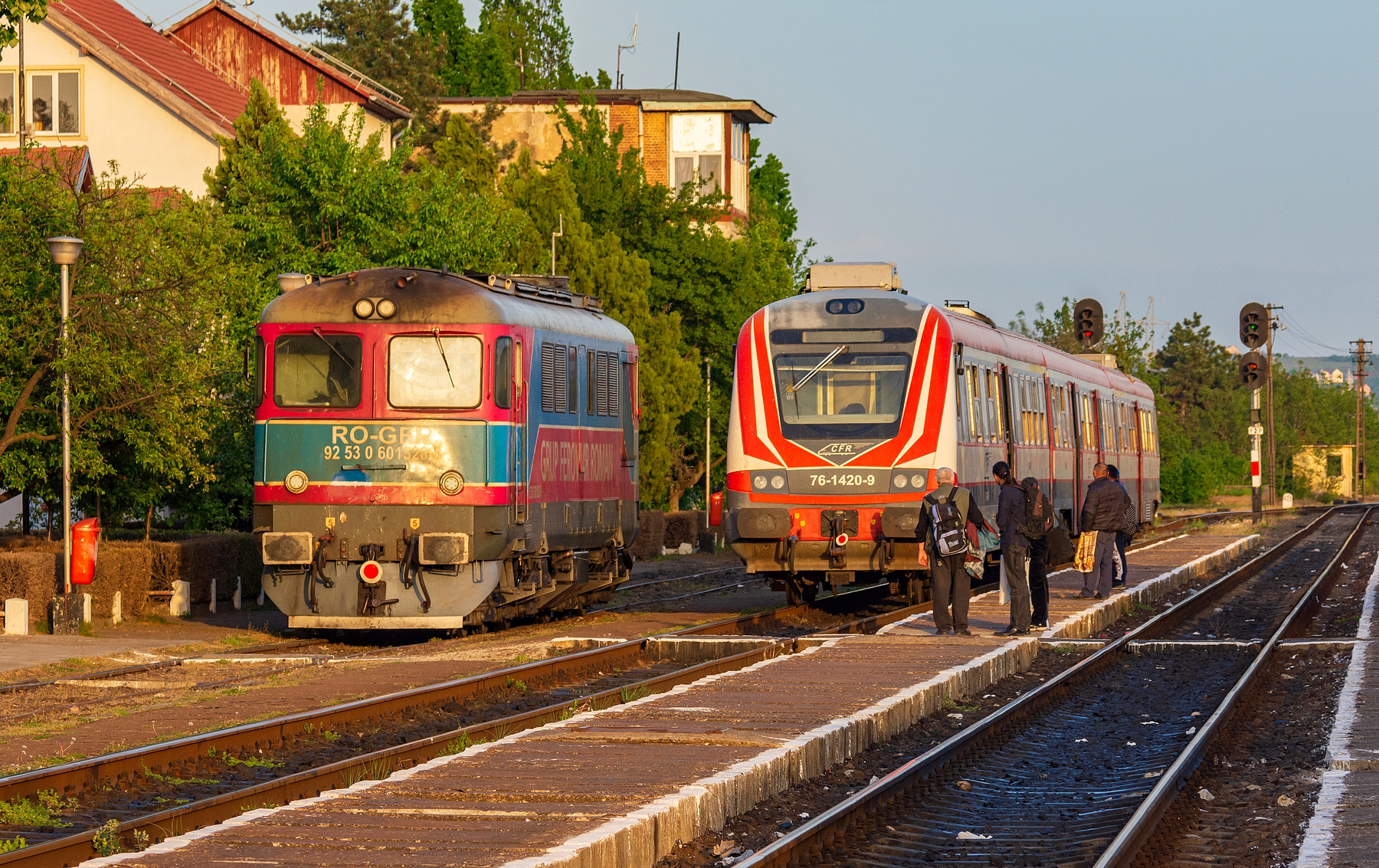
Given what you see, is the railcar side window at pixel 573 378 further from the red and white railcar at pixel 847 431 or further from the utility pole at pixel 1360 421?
the utility pole at pixel 1360 421

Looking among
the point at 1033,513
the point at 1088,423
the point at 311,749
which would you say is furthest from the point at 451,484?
the point at 1088,423

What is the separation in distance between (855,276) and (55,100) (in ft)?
79.5

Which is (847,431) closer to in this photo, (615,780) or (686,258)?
(615,780)

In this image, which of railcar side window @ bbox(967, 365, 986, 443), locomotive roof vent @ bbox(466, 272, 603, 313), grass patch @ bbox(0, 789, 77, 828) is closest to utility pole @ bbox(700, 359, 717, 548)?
locomotive roof vent @ bbox(466, 272, 603, 313)

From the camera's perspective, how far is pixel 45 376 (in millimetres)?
21375

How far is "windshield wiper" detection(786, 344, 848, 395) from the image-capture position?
2123cm

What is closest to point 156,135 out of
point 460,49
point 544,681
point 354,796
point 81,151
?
point 81,151

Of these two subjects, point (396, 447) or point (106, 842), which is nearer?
point (106, 842)

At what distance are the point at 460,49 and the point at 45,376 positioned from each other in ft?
210

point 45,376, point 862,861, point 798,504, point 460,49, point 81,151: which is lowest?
point 862,861

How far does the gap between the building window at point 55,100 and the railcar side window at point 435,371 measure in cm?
2423

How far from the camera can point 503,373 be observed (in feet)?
63.0

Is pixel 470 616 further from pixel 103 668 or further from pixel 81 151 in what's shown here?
pixel 81 151

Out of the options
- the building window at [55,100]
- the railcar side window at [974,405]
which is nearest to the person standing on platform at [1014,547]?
the railcar side window at [974,405]
